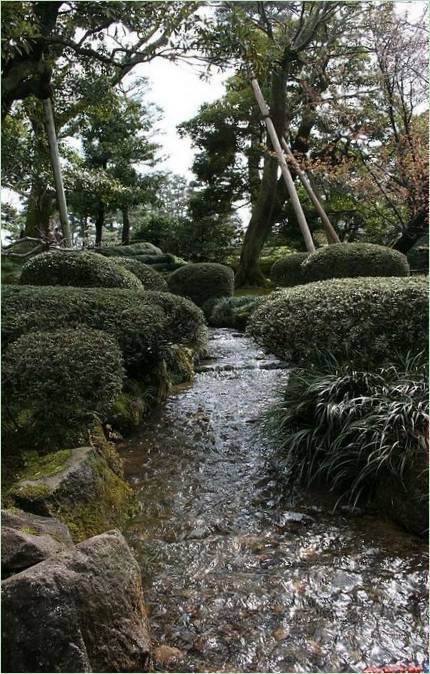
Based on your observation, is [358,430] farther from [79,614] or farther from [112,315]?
[112,315]

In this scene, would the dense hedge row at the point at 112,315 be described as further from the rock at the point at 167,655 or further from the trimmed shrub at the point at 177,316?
the rock at the point at 167,655

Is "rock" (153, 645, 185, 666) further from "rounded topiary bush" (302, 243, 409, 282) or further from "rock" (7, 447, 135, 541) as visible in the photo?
"rounded topiary bush" (302, 243, 409, 282)

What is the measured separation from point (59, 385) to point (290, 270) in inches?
372

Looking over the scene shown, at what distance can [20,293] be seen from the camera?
4383mm

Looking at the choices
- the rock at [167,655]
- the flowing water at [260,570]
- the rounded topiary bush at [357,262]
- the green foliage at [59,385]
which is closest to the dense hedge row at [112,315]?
the green foliage at [59,385]

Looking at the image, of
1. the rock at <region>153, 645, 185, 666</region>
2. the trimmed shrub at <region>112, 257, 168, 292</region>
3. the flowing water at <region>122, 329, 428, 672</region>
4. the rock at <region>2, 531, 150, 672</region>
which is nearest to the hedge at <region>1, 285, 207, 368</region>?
the flowing water at <region>122, 329, 428, 672</region>

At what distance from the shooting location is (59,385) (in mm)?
2998

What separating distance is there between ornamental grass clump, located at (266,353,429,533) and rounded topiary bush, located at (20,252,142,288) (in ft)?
10.7

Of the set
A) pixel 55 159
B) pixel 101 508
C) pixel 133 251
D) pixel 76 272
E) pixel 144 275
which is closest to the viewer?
pixel 101 508

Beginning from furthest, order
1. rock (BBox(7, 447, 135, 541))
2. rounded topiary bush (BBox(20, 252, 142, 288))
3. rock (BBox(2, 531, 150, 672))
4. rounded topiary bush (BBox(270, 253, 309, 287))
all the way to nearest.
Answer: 1. rounded topiary bush (BBox(270, 253, 309, 287))
2. rounded topiary bush (BBox(20, 252, 142, 288))
3. rock (BBox(7, 447, 135, 541))
4. rock (BBox(2, 531, 150, 672))

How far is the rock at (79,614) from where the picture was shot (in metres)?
1.43

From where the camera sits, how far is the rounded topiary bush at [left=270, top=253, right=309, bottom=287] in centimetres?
1154

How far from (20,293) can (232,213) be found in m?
14.2

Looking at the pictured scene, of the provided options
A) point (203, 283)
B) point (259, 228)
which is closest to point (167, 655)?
point (203, 283)
